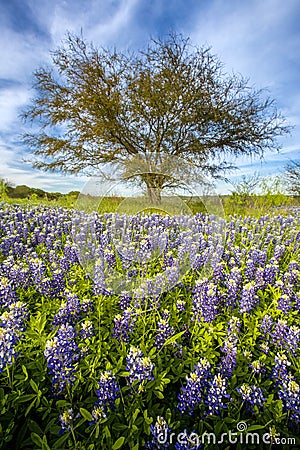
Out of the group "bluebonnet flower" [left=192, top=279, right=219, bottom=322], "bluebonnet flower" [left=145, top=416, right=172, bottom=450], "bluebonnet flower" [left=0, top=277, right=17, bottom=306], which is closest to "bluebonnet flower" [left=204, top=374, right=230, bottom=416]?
"bluebonnet flower" [left=145, top=416, right=172, bottom=450]

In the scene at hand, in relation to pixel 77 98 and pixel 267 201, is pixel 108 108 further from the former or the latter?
pixel 267 201

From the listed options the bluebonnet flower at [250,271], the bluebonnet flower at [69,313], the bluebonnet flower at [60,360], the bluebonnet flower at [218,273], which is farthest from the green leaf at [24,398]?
the bluebonnet flower at [250,271]

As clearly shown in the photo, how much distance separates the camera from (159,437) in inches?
57.4

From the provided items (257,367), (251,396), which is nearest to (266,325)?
(257,367)

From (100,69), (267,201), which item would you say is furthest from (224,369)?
(100,69)

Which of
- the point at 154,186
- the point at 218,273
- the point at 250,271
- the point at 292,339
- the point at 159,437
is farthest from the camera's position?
the point at 154,186

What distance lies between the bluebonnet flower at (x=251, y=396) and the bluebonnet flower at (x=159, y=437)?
21.6 inches

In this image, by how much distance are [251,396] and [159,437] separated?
66 centimetres

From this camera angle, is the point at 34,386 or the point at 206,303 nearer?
the point at 34,386

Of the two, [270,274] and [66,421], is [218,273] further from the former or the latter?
[66,421]

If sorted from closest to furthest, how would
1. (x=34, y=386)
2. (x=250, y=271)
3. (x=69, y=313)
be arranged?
(x=34, y=386)
(x=69, y=313)
(x=250, y=271)

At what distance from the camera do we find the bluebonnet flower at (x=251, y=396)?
68.6 inches

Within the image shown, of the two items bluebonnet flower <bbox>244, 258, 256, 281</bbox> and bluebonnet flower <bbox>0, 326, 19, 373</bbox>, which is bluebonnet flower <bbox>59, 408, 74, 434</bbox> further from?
bluebonnet flower <bbox>244, 258, 256, 281</bbox>

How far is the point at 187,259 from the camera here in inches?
152
